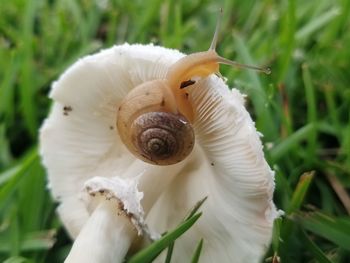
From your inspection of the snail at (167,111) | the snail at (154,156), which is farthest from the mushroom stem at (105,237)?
the snail at (167,111)

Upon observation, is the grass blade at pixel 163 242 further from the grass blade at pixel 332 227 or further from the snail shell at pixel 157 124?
the grass blade at pixel 332 227

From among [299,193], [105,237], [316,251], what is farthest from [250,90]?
[105,237]

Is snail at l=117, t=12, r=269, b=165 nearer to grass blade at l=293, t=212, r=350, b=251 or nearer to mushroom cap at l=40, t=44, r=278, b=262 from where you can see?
mushroom cap at l=40, t=44, r=278, b=262

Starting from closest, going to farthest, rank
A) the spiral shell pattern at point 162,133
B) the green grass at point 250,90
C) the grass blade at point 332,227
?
the spiral shell pattern at point 162,133 → the grass blade at point 332,227 → the green grass at point 250,90

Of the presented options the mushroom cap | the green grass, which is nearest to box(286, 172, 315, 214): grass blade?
the green grass

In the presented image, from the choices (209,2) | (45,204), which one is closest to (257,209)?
(45,204)

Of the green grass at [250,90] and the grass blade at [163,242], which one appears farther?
the green grass at [250,90]

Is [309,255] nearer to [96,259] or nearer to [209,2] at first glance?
[96,259]
